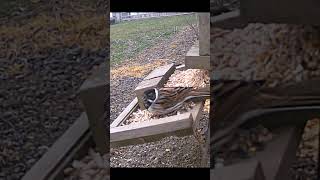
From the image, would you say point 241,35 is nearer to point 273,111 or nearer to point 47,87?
point 273,111

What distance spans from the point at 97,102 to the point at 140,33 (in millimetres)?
1153

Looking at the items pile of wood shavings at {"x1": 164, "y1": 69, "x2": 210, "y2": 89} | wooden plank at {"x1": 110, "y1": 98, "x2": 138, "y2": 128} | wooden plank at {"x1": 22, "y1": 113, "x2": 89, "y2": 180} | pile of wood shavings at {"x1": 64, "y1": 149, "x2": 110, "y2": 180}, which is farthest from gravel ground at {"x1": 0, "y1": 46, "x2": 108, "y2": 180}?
pile of wood shavings at {"x1": 164, "y1": 69, "x2": 210, "y2": 89}

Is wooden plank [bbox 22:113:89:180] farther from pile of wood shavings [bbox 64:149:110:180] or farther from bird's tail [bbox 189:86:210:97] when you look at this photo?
bird's tail [bbox 189:86:210:97]

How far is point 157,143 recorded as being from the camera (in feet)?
11.6

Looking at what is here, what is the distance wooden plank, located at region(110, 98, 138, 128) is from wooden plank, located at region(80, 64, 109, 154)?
125cm

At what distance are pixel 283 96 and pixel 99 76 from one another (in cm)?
89

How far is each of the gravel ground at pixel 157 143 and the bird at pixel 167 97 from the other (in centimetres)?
17

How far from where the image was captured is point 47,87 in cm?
208

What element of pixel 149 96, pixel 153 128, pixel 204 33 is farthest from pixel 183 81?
pixel 204 33

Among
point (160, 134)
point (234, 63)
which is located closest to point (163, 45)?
point (160, 134)

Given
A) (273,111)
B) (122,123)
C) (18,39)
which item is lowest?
(122,123)

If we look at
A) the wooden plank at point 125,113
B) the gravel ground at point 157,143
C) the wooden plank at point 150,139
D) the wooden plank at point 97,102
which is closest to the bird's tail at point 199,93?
the gravel ground at point 157,143

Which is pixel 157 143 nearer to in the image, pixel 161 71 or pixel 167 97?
pixel 167 97

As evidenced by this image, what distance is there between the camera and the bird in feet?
11.1
